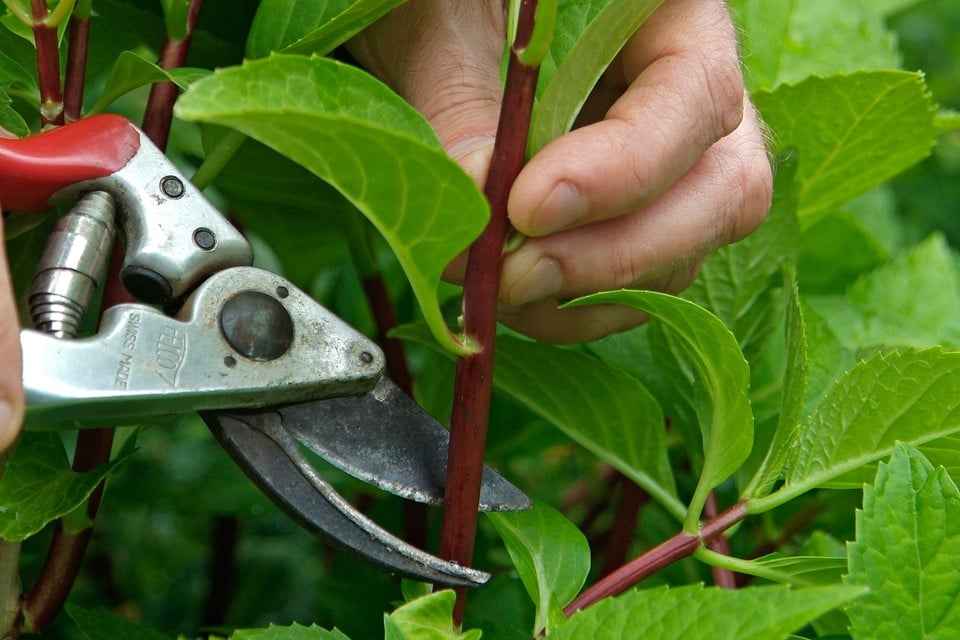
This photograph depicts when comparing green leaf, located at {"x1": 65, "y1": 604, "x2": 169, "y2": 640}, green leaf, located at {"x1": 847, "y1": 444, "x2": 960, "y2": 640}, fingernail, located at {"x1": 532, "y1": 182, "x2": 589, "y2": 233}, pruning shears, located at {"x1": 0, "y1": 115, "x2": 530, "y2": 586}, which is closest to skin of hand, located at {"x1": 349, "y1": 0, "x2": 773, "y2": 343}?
fingernail, located at {"x1": 532, "y1": 182, "x2": 589, "y2": 233}

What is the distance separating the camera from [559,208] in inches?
24.2

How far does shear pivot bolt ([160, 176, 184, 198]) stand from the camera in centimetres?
68

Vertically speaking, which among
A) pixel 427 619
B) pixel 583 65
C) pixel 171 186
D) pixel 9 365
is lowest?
pixel 427 619

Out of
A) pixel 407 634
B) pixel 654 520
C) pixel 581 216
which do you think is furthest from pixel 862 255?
pixel 407 634

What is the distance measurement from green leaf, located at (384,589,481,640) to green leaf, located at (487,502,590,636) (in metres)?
0.07

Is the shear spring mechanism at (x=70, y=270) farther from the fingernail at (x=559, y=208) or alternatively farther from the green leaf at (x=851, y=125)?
the green leaf at (x=851, y=125)

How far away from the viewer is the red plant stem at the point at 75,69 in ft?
2.37

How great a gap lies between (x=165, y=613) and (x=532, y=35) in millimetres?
1017

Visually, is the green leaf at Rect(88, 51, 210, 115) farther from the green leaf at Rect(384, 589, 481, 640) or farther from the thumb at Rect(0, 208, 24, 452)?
the green leaf at Rect(384, 589, 481, 640)

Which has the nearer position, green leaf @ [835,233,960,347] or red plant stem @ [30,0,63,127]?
red plant stem @ [30,0,63,127]

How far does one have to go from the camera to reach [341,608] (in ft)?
3.14

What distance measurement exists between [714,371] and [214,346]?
11.9 inches

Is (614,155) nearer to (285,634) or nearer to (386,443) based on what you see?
(386,443)

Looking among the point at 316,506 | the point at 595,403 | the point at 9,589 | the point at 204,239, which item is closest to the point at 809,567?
the point at 595,403
